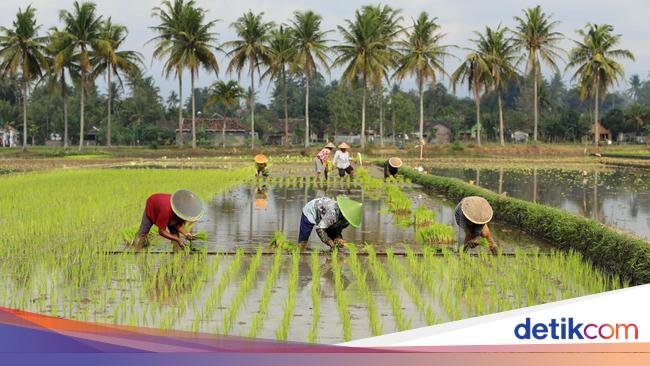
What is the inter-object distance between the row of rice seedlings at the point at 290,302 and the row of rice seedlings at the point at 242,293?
34 cm

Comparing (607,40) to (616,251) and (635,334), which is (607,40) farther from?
(635,334)

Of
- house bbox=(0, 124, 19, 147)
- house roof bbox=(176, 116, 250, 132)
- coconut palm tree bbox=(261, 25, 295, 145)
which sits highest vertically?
coconut palm tree bbox=(261, 25, 295, 145)

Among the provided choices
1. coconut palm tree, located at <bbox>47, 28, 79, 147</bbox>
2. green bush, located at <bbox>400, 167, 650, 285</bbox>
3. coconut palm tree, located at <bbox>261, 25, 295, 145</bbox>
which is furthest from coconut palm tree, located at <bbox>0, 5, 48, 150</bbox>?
green bush, located at <bbox>400, 167, 650, 285</bbox>

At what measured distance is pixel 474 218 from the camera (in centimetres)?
834

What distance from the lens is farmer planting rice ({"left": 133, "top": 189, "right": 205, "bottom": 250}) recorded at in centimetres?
805

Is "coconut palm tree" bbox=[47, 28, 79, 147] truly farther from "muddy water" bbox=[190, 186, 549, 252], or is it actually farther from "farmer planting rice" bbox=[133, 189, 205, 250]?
"farmer planting rice" bbox=[133, 189, 205, 250]

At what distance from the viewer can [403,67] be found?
151ft

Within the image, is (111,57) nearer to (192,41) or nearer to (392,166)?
(192,41)

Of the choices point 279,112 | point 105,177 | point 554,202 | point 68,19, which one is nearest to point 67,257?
point 554,202

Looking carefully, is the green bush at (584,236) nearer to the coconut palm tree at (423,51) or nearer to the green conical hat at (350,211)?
the green conical hat at (350,211)

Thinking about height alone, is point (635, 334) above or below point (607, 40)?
below

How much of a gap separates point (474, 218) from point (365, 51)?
36.7m

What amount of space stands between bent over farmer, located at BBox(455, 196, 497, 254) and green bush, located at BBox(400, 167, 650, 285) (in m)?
1.02

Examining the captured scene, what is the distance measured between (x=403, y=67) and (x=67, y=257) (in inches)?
1540
